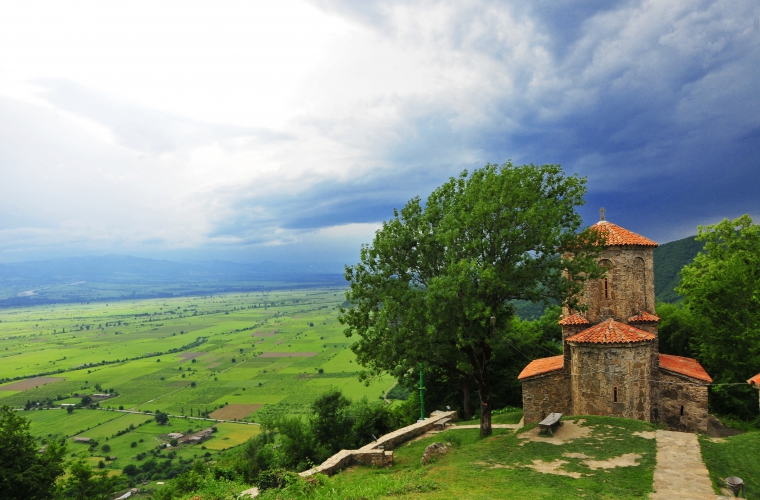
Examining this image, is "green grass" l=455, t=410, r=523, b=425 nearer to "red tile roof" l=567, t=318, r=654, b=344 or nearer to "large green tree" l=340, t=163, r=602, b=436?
"large green tree" l=340, t=163, r=602, b=436

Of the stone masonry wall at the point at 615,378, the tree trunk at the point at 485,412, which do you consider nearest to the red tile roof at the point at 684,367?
the stone masonry wall at the point at 615,378

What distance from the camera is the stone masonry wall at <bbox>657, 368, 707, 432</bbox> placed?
771 inches

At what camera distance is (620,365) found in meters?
18.4

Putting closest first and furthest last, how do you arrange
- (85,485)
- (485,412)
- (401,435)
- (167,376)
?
(485,412), (85,485), (401,435), (167,376)

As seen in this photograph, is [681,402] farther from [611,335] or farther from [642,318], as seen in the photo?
[611,335]

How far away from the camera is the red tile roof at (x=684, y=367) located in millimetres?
19859

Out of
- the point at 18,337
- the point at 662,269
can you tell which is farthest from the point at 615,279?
the point at 18,337

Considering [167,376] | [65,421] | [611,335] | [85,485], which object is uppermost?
[611,335]

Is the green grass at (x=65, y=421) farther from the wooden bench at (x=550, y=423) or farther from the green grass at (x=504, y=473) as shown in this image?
the wooden bench at (x=550, y=423)

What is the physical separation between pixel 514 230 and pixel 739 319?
67.3ft

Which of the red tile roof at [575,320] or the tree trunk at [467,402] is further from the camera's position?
the tree trunk at [467,402]

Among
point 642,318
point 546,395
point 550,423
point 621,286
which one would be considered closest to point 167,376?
point 546,395

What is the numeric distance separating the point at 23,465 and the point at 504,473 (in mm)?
18844

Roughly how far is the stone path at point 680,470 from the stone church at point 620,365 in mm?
2727
